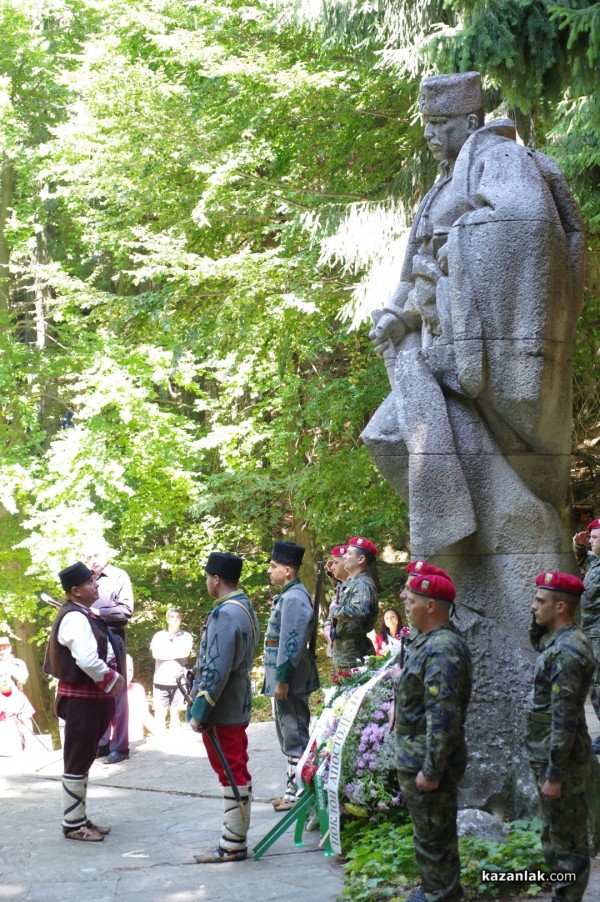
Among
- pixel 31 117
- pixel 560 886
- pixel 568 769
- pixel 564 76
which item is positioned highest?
pixel 31 117

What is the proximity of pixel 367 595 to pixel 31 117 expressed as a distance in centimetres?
1720

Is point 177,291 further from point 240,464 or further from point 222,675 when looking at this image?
point 222,675

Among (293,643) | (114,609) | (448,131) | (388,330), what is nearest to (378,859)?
(293,643)

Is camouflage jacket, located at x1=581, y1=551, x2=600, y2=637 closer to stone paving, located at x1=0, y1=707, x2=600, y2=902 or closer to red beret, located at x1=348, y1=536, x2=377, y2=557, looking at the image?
stone paving, located at x1=0, y1=707, x2=600, y2=902

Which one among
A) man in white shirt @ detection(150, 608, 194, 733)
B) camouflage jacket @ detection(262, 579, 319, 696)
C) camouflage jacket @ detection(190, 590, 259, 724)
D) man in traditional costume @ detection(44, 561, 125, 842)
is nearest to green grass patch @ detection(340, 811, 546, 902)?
camouflage jacket @ detection(190, 590, 259, 724)

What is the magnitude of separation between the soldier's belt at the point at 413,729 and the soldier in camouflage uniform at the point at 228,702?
66.4 inches

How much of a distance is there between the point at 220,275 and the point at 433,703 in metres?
13.0

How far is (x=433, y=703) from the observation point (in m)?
4.56

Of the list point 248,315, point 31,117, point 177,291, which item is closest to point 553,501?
point 248,315

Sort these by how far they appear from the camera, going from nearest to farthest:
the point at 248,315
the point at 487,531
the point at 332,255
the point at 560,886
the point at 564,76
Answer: the point at 560,886 → the point at 487,531 → the point at 564,76 → the point at 332,255 → the point at 248,315

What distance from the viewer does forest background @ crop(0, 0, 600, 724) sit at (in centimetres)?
1577

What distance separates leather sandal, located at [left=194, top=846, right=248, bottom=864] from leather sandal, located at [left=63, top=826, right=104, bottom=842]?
889 millimetres

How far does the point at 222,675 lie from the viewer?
625cm

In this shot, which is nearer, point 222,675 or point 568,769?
point 568,769
